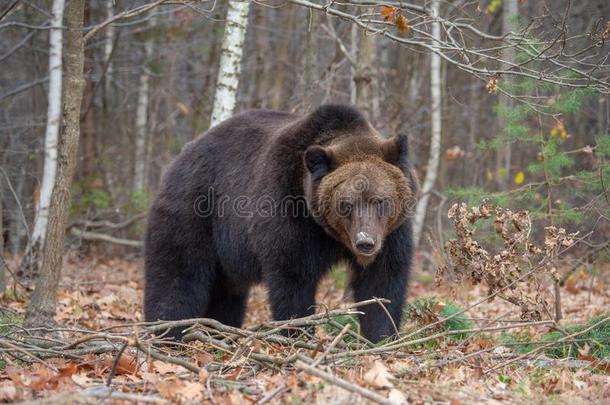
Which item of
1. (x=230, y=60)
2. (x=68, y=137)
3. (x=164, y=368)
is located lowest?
(x=164, y=368)

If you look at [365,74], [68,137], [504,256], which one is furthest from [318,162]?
[365,74]

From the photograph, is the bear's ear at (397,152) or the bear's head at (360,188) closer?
the bear's head at (360,188)

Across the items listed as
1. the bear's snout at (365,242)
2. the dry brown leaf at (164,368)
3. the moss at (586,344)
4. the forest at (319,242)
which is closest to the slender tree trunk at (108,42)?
the forest at (319,242)

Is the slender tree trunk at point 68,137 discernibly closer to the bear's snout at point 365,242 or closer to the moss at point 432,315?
the bear's snout at point 365,242

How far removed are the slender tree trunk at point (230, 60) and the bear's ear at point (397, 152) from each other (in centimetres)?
407

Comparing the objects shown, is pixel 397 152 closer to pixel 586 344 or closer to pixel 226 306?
pixel 586 344

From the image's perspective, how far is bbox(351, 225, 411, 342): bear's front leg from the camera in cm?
691

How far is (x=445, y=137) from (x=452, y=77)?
487 cm

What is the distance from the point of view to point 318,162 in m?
6.67

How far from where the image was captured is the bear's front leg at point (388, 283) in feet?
22.7

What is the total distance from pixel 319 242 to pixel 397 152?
3.64 ft

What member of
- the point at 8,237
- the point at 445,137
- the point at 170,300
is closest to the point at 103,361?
the point at 170,300

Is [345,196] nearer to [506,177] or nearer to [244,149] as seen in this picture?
[244,149]

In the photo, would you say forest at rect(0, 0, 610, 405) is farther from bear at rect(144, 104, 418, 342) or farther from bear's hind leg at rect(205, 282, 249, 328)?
bear's hind leg at rect(205, 282, 249, 328)
